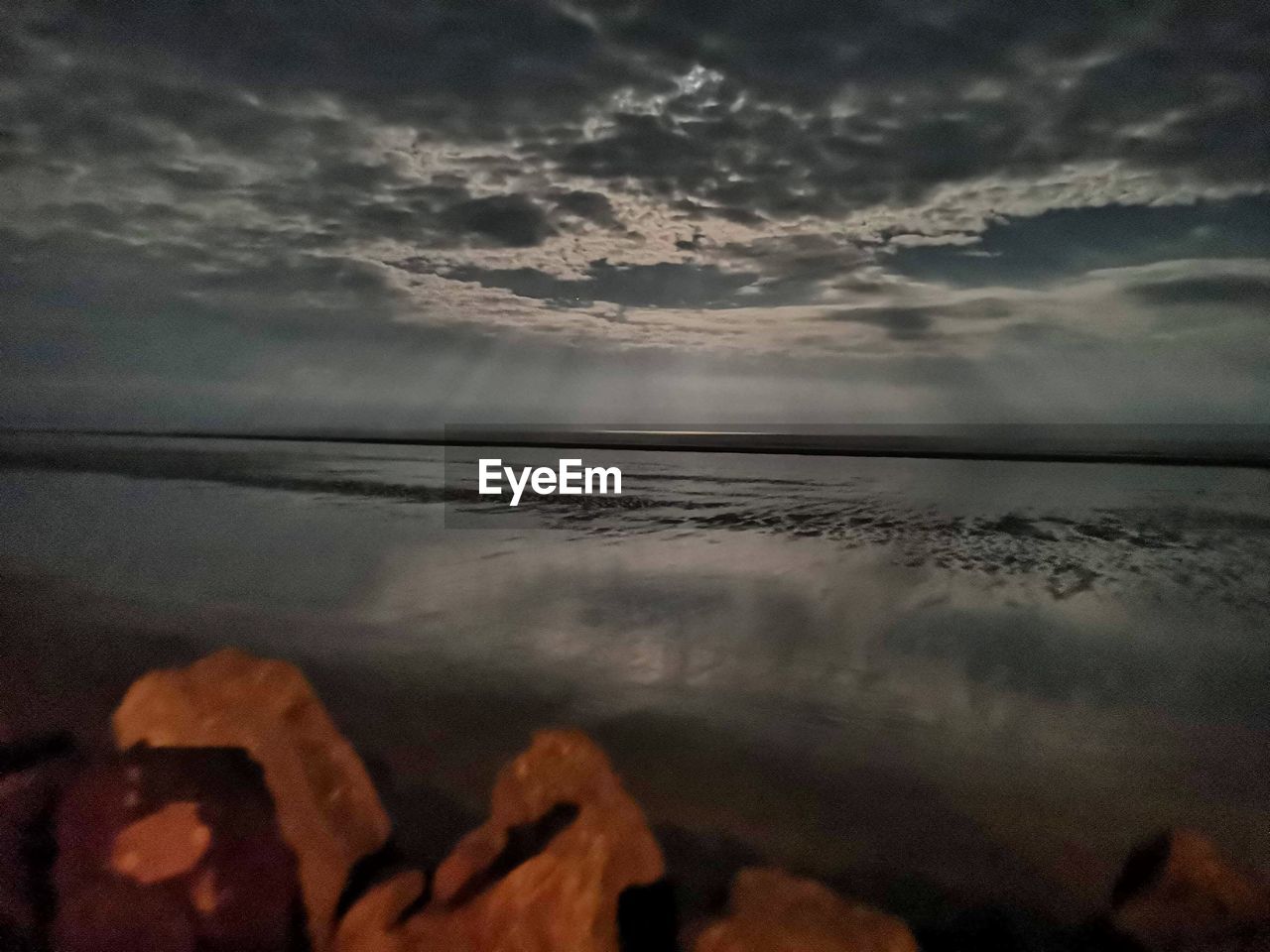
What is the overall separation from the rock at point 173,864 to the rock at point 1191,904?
7.51 feet

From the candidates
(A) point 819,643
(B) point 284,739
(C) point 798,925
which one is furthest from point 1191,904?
(B) point 284,739

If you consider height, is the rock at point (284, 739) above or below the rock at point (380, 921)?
above

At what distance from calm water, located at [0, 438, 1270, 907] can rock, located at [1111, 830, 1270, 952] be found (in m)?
0.21

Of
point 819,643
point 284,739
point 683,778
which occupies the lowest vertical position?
point 683,778

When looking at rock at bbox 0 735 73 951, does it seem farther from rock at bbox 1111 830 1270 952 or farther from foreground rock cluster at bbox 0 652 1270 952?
rock at bbox 1111 830 1270 952

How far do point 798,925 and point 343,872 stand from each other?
1264 mm

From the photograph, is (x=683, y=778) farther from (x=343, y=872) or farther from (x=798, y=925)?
(x=343, y=872)

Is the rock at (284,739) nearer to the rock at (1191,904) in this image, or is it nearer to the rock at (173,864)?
the rock at (173,864)

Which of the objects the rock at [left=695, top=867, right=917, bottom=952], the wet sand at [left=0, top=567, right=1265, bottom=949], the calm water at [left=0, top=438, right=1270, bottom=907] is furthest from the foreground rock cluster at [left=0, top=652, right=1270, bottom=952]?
the calm water at [left=0, top=438, right=1270, bottom=907]

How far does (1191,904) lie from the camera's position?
1669 mm

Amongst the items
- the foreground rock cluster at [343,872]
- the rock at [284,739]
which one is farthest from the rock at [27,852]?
the rock at [284,739]

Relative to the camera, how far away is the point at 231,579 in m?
4.38

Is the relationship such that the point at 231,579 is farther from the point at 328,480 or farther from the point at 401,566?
the point at 328,480

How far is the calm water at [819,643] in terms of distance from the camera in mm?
2197
